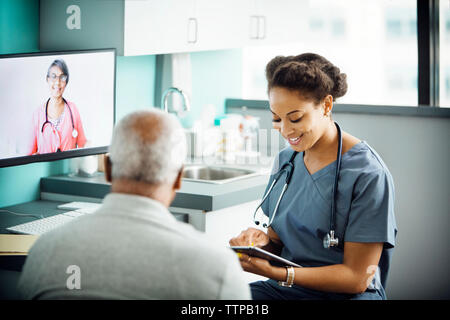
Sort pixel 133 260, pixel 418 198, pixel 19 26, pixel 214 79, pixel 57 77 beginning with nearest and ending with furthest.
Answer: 1. pixel 133 260
2. pixel 57 77
3. pixel 19 26
4. pixel 418 198
5. pixel 214 79

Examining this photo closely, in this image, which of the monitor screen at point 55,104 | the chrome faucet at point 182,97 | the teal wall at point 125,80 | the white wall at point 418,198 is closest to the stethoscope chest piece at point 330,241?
the teal wall at point 125,80

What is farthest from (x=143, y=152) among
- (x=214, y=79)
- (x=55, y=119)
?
(x=214, y=79)

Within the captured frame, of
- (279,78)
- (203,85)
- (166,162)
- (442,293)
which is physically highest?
(203,85)

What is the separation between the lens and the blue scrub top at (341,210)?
1.57 metres

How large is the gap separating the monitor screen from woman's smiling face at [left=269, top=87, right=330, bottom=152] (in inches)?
32.3

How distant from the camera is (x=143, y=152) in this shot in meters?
1.05

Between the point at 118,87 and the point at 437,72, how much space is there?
5.70ft

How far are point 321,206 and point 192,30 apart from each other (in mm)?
1234

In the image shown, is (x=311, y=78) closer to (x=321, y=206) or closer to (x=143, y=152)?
(x=321, y=206)

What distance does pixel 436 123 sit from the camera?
299cm

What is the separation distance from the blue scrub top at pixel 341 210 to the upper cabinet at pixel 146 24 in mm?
886

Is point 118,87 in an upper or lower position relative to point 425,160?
upper
